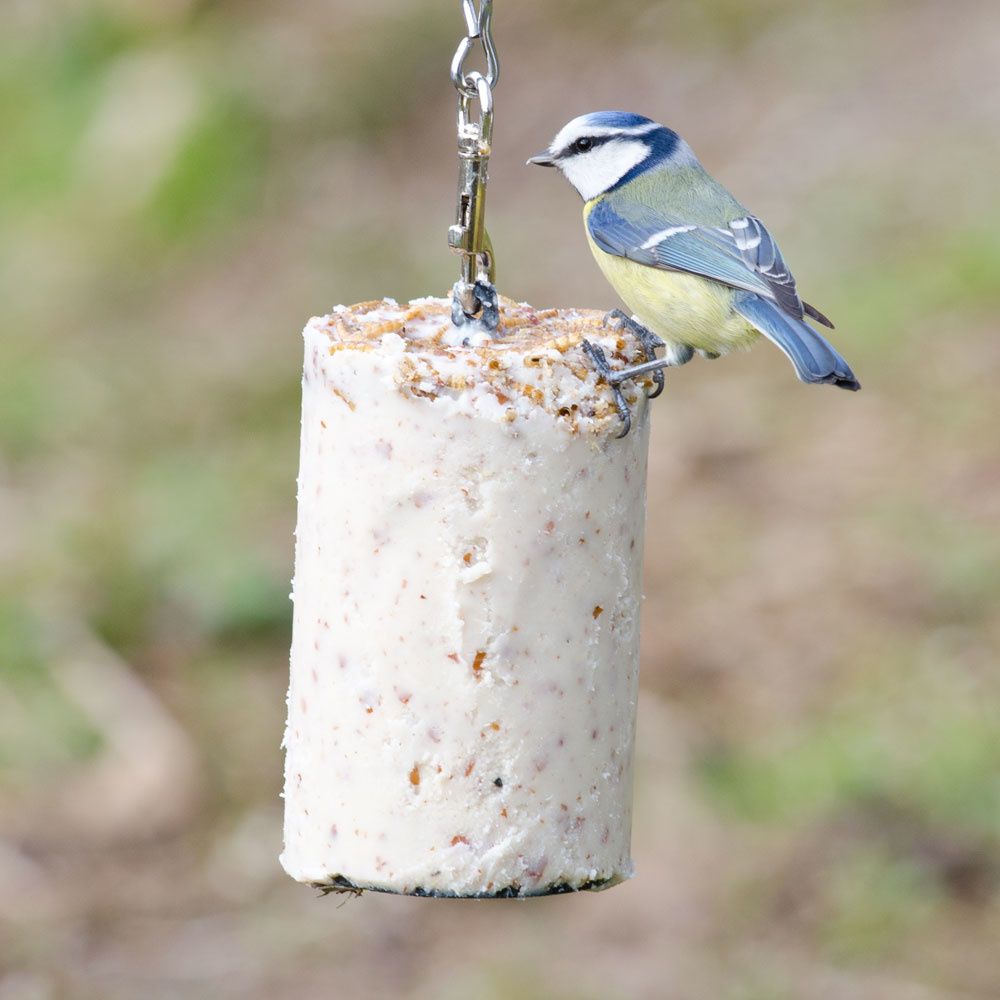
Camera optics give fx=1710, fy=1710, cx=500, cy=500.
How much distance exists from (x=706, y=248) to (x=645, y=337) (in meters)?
0.28

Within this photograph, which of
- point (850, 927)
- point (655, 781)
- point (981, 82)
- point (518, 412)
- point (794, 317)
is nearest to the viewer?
point (518, 412)

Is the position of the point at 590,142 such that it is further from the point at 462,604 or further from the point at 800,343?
the point at 462,604

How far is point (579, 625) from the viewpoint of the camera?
2361 mm

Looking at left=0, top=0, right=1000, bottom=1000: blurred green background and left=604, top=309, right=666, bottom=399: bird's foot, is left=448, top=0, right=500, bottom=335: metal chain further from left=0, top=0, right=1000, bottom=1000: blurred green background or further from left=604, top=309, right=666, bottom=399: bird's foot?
left=0, top=0, right=1000, bottom=1000: blurred green background

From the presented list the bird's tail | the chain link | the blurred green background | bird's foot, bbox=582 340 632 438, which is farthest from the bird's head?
the blurred green background

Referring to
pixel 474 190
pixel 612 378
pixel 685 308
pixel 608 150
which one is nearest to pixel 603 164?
pixel 608 150

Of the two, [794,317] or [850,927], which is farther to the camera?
[850,927]

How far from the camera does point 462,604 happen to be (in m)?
2.31

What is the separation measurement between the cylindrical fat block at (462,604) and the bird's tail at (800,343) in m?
0.24

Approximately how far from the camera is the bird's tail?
7.82 ft

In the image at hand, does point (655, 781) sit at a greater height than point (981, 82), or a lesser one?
lesser

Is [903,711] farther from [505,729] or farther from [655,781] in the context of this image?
[505,729]

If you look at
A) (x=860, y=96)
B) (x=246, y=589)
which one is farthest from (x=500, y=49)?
(x=246, y=589)

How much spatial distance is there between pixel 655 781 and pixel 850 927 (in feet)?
2.53
